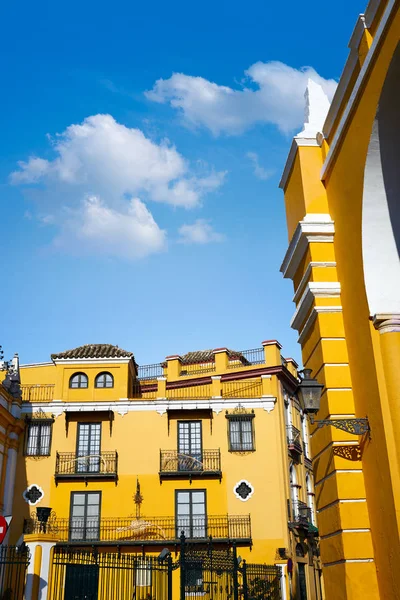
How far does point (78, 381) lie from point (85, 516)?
6.08 metres

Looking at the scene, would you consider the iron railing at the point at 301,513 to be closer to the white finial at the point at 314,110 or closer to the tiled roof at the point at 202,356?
the tiled roof at the point at 202,356

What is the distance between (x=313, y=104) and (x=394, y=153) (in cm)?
282

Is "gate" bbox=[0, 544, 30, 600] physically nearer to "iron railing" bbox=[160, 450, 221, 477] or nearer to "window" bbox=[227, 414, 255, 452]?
"iron railing" bbox=[160, 450, 221, 477]

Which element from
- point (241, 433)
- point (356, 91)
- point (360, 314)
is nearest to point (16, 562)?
point (360, 314)

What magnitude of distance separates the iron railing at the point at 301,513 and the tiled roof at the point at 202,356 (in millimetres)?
8433

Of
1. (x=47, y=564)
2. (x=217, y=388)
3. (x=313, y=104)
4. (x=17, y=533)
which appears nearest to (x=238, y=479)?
(x=217, y=388)

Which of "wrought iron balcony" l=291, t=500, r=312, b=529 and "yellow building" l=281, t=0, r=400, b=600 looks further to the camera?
"wrought iron balcony" l=291, t=500, r=312, b=529

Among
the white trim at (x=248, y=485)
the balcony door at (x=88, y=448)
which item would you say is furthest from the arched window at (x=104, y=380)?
the white trim at (x=248, y=485)

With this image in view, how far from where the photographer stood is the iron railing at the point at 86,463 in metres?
27.9

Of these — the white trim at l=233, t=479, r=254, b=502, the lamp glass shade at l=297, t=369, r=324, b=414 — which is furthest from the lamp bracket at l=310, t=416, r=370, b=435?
the white trim at l=233, t=479, r=254, b=502

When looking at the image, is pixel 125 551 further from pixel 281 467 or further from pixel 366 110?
pixel 366 110

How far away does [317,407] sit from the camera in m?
7.00

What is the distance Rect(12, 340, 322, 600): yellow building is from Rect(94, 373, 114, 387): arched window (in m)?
0.05

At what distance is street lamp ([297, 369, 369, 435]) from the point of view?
22.1 ft
